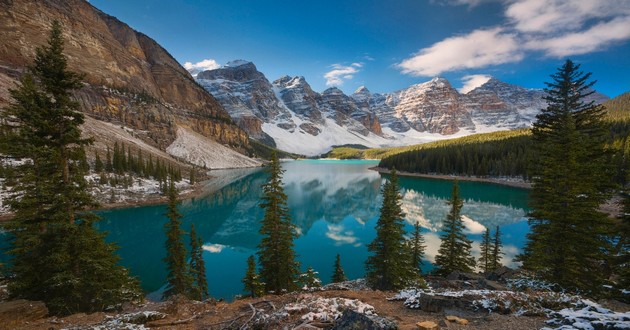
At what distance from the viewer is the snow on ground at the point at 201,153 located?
153m

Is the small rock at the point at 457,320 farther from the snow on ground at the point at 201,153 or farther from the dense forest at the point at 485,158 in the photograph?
the snow on ground at the point at 201,153

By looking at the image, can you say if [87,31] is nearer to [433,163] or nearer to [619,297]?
[433,163]

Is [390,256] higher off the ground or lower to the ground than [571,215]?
lower

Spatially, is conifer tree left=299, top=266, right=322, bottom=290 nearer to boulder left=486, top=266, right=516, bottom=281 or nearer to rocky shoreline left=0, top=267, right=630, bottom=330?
rocky shoreline left=0, top=267, right=630, bottom=330

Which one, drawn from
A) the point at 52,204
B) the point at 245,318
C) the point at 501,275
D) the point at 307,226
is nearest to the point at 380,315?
the point at 245,318

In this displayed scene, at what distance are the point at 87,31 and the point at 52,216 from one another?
675 feet

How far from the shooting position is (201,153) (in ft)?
538

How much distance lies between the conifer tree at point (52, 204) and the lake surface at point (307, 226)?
460 inches

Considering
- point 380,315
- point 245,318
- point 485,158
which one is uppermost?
point 485,158

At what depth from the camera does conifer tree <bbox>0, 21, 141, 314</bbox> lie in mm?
11266

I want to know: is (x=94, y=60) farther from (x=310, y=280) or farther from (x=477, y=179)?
(x=477, y=179)

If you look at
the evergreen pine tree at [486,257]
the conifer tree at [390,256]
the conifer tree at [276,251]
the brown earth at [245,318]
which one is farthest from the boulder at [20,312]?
the evergreen pine tree at [486,257]

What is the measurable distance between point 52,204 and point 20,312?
445 cm

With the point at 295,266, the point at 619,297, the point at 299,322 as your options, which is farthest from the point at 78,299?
the point at 619,297
